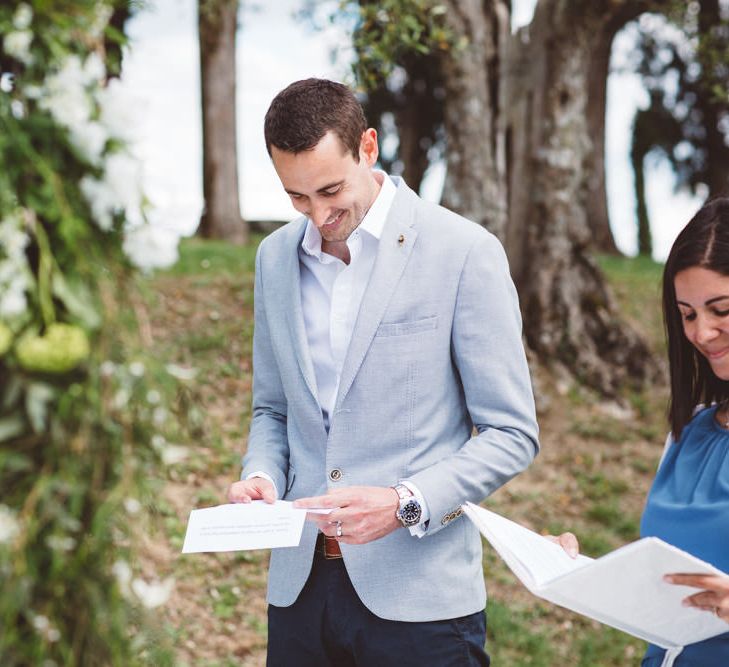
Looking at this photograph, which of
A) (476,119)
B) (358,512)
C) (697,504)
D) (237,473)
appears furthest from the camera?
(476,119)

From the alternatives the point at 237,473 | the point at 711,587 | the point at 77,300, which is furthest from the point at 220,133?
the point at 77,300

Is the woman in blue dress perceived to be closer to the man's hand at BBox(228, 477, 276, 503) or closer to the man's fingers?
the man's fingers

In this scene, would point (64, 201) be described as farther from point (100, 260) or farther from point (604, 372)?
point (604, 372)

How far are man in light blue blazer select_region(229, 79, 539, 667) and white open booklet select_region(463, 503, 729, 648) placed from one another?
236 millimetres

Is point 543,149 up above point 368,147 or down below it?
below

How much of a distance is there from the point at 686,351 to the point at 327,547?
3.96ft

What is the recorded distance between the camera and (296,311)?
2.65m

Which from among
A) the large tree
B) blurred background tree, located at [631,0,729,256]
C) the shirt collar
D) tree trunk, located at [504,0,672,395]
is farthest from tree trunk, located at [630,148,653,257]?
the shirt collar

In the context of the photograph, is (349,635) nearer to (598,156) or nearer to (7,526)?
(7,526)

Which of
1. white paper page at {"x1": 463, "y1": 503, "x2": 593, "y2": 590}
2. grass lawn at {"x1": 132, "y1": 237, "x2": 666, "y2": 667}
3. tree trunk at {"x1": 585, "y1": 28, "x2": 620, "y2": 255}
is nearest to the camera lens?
white paper page at {"x1": 463, "y1": 503, "x2": 593, "y2": 590}

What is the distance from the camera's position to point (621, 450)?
764 centimetres

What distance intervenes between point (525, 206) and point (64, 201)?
7.68 meters

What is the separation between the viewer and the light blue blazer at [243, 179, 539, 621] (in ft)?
8.06

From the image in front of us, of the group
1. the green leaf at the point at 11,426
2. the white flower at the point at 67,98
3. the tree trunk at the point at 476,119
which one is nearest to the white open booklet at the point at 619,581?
the green leaf at the point at 11,426
